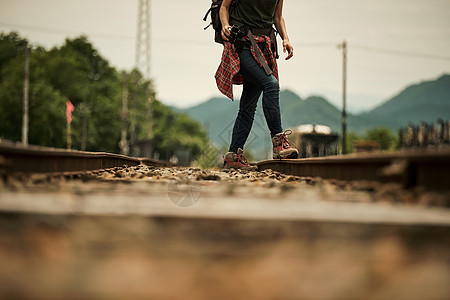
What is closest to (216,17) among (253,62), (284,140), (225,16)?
(225,16)

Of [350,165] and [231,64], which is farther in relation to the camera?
[231,64]

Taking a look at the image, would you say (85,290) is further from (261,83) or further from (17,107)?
(17,107)

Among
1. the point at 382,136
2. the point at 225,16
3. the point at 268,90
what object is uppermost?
the point at 382,136

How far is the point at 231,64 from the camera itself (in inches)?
267

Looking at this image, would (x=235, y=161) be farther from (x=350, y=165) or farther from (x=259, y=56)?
(x=350, y=165)

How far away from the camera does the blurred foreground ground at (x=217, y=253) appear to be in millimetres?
1447

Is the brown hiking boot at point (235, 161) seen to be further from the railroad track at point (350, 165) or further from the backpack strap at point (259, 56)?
the railroad track at point (350, 165)

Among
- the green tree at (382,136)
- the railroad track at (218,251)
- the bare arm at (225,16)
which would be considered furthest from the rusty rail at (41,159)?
the green tree at (382,136)

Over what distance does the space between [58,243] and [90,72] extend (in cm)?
8467

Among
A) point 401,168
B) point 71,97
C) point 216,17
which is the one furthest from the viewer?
point 71,97

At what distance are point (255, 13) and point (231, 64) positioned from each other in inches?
34.1

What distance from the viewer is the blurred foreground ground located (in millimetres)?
1447

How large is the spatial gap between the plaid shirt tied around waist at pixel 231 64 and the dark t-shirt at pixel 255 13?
23 centimetres

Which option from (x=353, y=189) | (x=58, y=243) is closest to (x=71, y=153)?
(x=353, y=189)
